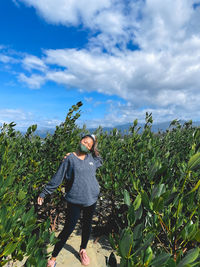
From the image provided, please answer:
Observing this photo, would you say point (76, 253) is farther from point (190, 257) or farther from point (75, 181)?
point (190, 257)

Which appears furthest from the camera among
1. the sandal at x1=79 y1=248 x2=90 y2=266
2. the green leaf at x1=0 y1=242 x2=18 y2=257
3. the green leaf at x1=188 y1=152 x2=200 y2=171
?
the sandal at x1=79 y1=248 x2=90 y2=266

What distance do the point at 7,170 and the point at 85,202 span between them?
3.76ft

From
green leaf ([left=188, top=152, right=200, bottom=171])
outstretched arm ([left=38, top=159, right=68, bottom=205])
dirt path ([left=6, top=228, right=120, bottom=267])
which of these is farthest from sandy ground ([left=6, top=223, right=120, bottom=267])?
green leaf ([left=188, top=152, right=200, bottom=171])

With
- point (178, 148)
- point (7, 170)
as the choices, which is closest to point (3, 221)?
point (7, 170)

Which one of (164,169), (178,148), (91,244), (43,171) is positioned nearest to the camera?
(164,169)

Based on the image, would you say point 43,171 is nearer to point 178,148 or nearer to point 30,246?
point 30,246

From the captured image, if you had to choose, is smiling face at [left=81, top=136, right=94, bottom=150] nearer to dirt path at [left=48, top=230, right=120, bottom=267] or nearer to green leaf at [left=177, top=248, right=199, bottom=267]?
dirt path at [left=48, top=230, right=120, bottom=267]

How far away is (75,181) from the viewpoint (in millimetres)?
2693

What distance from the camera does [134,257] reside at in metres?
0.82

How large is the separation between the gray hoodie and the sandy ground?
38.3 inches

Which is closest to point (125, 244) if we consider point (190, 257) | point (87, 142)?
point (190, 257)

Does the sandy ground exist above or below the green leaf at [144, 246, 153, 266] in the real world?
below

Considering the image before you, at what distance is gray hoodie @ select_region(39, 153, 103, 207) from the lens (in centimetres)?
267

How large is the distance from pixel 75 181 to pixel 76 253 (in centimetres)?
153
